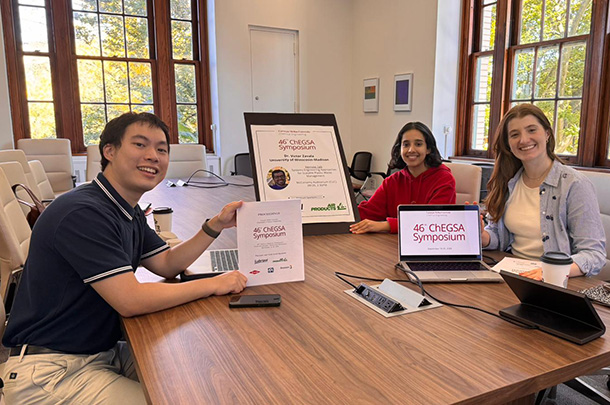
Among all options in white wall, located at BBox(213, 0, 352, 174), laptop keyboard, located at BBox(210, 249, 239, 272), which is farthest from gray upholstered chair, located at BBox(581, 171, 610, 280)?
white wall, located at BBox(213, 0, 352, 174)

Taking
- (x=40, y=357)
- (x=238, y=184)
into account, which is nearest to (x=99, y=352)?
(x=40, y=357)

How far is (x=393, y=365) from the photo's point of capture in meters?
0.84

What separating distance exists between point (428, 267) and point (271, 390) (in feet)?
2.53

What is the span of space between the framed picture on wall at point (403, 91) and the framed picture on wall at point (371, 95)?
37cm

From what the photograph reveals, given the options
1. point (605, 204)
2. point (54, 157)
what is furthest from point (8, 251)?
point (54, 157)

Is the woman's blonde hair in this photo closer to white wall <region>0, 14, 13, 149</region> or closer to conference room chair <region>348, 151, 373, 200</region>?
conference room chair <region>348, 151, 373, 200</region>

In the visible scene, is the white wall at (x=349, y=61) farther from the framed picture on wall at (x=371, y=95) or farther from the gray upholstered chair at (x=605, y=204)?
the gray upholstered chair at (x=605, y=204)

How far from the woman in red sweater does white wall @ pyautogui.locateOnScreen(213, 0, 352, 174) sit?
3671 mm

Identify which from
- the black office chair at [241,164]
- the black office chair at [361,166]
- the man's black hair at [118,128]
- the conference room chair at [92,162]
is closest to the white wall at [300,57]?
the black office chair at [241,164]

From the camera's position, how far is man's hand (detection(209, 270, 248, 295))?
1.20 meters

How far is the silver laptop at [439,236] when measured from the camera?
1.42 metres

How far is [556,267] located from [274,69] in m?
5.29

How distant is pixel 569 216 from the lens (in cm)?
162

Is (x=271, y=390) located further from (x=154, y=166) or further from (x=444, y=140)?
(x=444, y=140)
